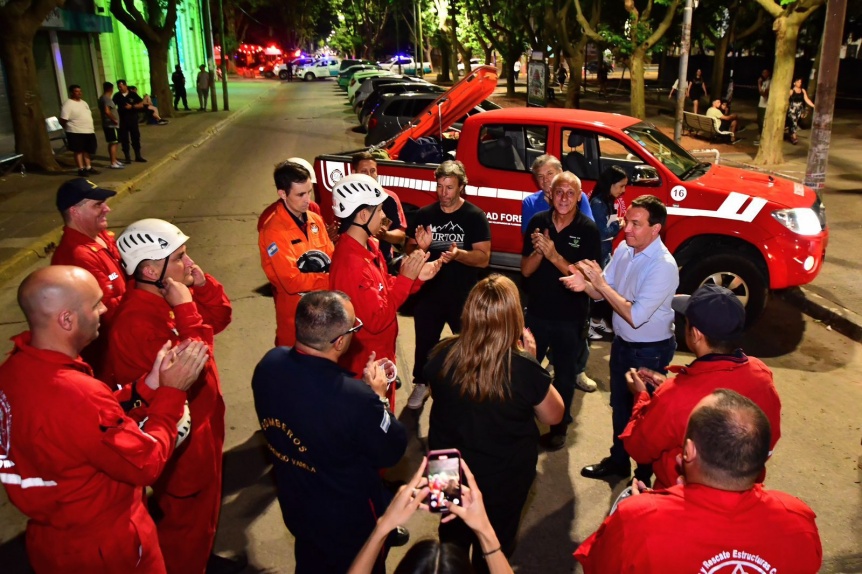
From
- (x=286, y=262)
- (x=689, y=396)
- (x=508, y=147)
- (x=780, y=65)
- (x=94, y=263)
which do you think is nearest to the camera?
(x=689, y=396)

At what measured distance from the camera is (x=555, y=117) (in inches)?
296

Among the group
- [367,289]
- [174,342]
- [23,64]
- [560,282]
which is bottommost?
[560,282]

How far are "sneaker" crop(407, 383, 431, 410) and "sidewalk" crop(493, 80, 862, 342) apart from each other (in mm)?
4776

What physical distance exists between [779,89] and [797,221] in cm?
914

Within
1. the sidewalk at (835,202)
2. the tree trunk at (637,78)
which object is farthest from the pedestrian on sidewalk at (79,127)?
the tree trunk at (637,78)

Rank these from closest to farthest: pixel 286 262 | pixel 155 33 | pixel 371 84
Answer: pixel 286 262, pixel 155 33, pixel 371 84

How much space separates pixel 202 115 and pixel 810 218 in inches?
1007

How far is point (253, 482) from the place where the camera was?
4.68m

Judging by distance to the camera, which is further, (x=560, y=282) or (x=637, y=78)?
(x=637, y=78)

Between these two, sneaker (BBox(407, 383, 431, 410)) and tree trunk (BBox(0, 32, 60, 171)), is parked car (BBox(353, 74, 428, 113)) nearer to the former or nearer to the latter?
tree trunk (BBox(0, 32, 60, 171))

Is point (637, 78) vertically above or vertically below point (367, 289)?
above

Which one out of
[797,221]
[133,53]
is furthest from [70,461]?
[133,53]

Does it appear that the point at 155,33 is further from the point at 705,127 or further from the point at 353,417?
the point at 353,417

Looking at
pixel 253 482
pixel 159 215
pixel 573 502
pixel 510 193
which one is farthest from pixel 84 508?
pixel 159 215
